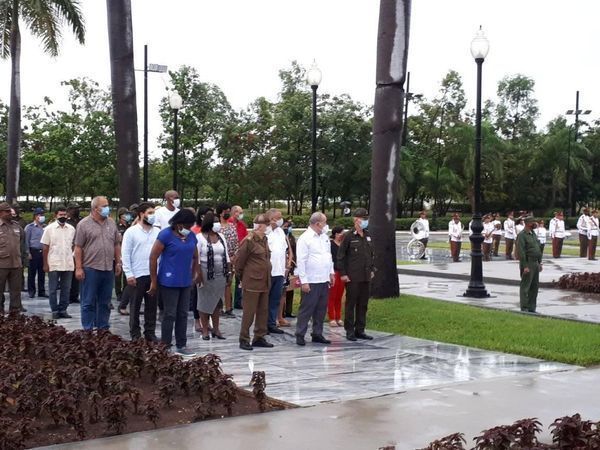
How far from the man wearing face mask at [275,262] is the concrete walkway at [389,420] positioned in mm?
4246

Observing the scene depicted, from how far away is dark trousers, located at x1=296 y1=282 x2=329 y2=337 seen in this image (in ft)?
35.2

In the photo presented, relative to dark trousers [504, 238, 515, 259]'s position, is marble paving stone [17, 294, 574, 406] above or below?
below

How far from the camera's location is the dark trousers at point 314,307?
35.2 ft

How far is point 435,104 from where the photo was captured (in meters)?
65.5

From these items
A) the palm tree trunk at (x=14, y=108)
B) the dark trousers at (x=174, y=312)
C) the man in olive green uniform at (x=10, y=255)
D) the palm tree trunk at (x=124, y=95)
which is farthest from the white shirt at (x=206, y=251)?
the palm tree trunk at (x=14, y=108)

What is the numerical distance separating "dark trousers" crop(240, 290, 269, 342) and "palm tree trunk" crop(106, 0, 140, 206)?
18.7 feet

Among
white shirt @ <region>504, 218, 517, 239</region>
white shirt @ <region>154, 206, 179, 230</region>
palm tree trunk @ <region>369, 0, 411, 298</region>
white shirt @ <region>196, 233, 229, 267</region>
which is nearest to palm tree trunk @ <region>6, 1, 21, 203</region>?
white shirt @ <region>504, 218, 517, 239</region>

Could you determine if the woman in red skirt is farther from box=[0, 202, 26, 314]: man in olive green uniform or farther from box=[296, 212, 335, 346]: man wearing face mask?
box=[0, 202, 26, 314]: man in olive green uniform

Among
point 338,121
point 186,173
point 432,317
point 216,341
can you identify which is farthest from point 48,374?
point 338,121

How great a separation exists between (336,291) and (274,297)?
1.16 meters

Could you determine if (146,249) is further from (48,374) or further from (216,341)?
(48,374)

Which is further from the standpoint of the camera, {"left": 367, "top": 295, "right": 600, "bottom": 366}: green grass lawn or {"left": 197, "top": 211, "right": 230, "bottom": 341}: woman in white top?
{"left": 197, "top": 211, "right": 230, "bottom": 341}: woman in white top

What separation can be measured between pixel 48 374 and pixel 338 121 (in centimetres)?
4668

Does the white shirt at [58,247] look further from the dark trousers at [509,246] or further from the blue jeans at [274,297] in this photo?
the dark trousers at [509,246]
